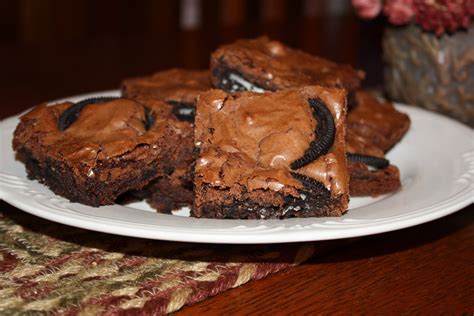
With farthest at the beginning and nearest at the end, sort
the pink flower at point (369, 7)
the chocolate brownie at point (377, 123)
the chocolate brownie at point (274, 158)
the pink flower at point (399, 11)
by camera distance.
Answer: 1. the pink flower at point (369, 7)
2. the pink flower at point (399, 11)
3. the chocolate brownie at point (377, 123)
4. the chocolate brownie at point (274, 158)

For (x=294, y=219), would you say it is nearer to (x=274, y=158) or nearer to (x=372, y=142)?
(x=274, y=158)

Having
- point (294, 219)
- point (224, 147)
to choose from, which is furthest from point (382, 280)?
point (224, 147)

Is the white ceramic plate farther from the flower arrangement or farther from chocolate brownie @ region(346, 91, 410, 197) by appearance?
the flower arrangement

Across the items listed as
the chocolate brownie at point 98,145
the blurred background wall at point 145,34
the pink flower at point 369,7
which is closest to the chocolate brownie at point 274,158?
the chocolate brownie at point 98,145

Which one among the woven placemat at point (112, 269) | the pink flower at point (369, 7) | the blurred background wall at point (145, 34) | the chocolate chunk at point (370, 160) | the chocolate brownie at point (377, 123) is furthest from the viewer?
the blurred background wall at point (145, 34)

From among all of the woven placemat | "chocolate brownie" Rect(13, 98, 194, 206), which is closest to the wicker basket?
"chocolate brownie" Rect(13, 98, 194, 206)

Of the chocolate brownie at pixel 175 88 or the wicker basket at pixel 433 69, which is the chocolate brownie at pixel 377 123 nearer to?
the wicker basket at pixel 433 69
